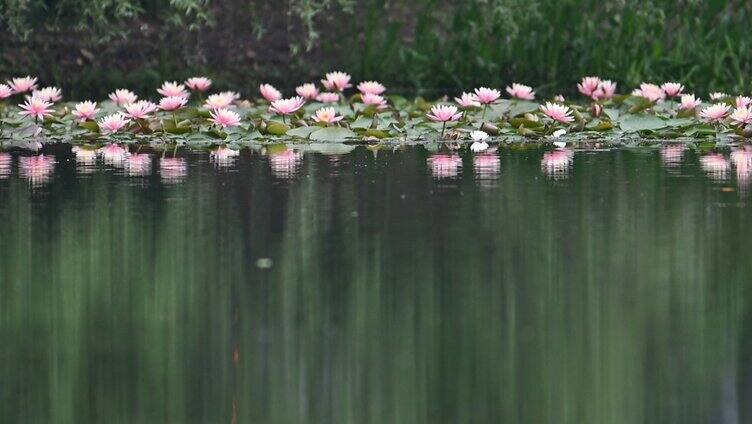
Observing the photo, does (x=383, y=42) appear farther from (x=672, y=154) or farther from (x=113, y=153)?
(x=672, y=154)

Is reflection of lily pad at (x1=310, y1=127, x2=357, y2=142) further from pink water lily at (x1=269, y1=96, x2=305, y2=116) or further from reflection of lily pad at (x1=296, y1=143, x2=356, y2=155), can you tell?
pink water lily at (x1=269, y1=96, x2=305, y2=116)

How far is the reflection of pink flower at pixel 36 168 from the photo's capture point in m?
6.82

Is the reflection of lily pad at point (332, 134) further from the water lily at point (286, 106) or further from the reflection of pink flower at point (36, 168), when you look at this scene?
the reflection of pink flower at point (36, 168)

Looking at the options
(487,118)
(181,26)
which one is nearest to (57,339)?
(487,118)

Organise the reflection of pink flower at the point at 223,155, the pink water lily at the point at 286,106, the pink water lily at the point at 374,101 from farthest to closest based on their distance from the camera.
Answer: the pink water lily at the point at 374,101 → the pink water lily at the point at 286,106 → the reflection of pink flower at the point at 223,155

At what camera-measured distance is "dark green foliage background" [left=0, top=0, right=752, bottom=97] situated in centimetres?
1207

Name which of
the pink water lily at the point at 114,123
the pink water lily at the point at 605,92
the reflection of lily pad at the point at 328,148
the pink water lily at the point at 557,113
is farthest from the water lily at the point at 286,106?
the pink water lily at the point at 605,92

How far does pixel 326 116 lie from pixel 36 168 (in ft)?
6.93

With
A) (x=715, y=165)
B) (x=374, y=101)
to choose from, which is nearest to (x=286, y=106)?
(x=374, y=101)

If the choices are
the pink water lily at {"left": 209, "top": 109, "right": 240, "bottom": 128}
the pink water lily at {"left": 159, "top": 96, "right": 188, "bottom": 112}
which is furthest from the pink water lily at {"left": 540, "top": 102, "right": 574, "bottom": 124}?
the pink water lily at {"left": 159, "top": 96, "right": 188, "bottom": 112}

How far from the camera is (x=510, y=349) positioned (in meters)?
3.49

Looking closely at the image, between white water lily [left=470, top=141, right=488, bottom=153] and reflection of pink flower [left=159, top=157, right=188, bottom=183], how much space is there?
4.71 ft

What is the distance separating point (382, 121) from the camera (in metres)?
9.37

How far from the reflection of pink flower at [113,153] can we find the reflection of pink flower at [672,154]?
A: 246cm
